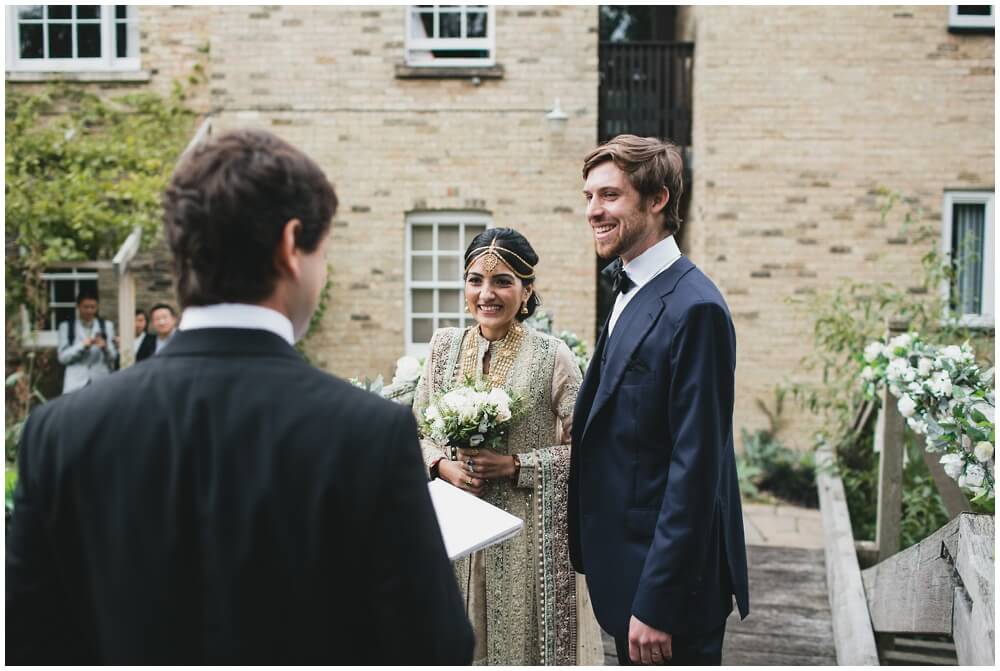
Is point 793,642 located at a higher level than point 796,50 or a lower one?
lower

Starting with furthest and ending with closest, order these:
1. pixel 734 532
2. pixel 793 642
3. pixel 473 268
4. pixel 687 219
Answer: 1. pixel 687 219
2. pixel 793 642
3. pixel 473 268
4. pixel 734 532

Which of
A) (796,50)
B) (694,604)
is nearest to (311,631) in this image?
(694,604)

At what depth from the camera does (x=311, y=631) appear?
132 centimetres

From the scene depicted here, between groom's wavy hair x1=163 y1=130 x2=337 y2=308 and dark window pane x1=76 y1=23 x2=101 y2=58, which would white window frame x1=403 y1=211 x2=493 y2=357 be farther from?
groom's wavy hair x1=163 y1=130 x2=337 y2=308

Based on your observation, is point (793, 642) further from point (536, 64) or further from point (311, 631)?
point (536, 64)

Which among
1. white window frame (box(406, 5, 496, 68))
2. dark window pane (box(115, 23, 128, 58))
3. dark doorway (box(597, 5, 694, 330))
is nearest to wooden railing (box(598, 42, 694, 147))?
dark doorway (box(597, 5, 694, 330))

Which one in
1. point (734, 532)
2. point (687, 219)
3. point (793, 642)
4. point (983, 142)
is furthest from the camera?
point (687, 219)

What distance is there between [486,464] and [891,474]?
3186mm

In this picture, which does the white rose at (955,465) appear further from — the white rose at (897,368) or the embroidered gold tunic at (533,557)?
the embroidered gold tunic at (533,557)

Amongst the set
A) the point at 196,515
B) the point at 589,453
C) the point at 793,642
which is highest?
the point at 196,515

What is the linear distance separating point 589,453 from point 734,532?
1.58 ft

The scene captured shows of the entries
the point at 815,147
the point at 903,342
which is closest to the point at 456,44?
the point at 815,147

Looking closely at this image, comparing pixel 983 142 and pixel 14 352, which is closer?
pixel 983 142

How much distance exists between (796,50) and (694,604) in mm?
9060
